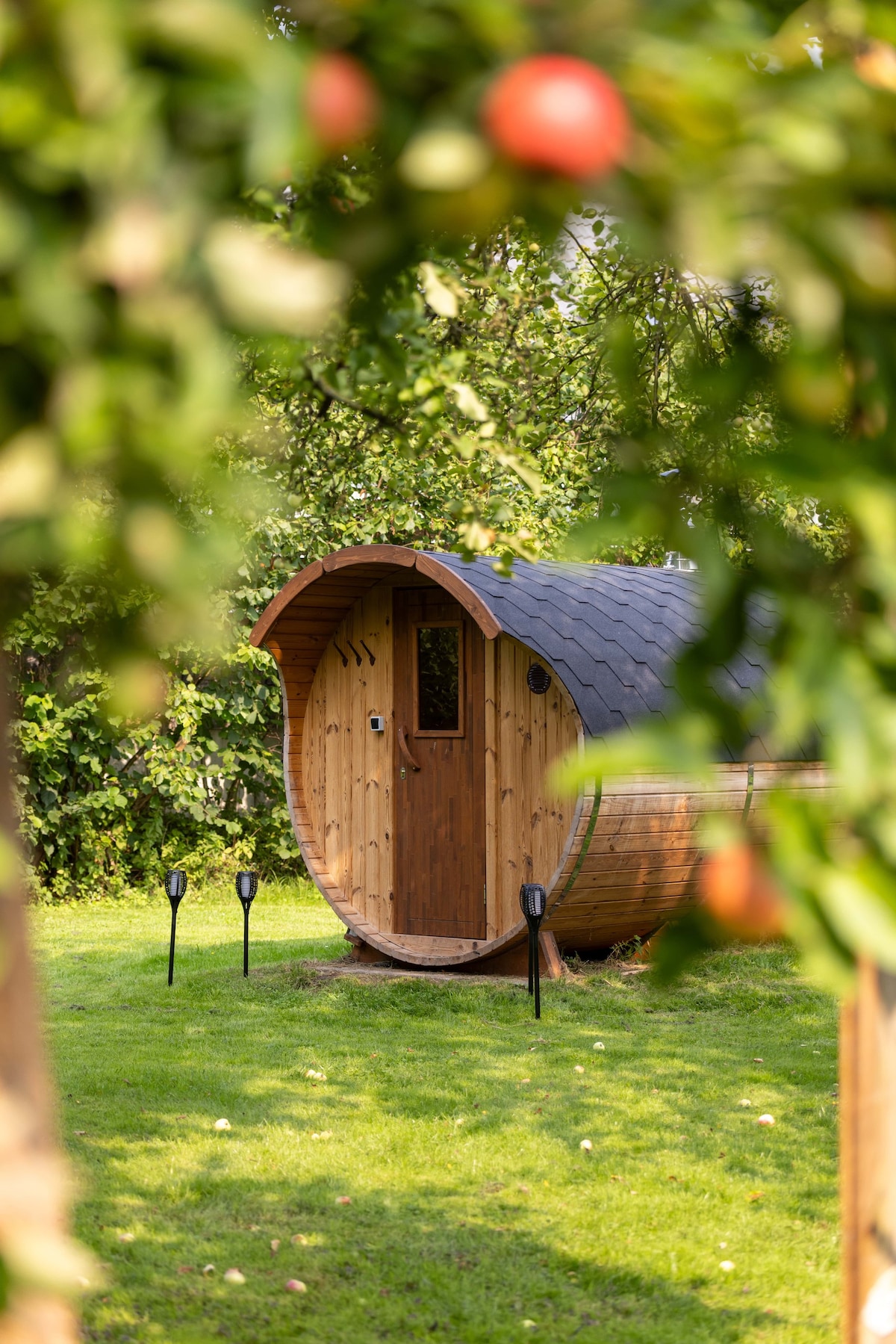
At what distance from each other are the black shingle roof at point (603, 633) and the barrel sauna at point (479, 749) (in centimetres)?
2

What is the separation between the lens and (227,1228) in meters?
4.77

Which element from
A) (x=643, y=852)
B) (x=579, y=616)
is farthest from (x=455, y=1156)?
(x=579, y=616)

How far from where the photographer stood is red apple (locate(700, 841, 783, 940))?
1.03m

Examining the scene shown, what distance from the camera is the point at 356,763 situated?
→ 447 inches

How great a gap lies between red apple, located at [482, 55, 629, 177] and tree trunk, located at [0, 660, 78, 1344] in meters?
0.62

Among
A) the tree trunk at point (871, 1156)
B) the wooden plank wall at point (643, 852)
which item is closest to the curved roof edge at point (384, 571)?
the wooden plank wall at point (643, 852)

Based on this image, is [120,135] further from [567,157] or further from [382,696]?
[382,696]

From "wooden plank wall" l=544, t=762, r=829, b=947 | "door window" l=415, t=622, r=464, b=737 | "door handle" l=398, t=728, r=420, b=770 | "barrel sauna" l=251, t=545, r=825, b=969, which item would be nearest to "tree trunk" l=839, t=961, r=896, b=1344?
"barrel sauna" l=251, t=545, r=825, b=969

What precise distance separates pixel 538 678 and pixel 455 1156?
4546 mm

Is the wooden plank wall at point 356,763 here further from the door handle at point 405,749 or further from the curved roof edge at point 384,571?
the curved roof edge at point 384,571

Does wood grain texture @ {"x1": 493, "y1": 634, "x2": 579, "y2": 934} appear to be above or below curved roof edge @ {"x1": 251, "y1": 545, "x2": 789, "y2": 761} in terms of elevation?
below

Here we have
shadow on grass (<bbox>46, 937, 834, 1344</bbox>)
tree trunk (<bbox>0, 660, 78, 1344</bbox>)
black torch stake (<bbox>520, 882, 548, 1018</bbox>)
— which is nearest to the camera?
tree trunk (<bbox>0, 660, 78, 1344</bbox>)

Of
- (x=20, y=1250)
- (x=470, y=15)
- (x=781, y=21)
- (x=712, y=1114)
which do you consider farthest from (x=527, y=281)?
(x=20, y=1250)

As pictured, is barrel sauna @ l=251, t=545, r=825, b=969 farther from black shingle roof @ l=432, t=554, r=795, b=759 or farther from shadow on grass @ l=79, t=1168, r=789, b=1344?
shadow on grass @ l=79, t=1168, r=789, b=1344
